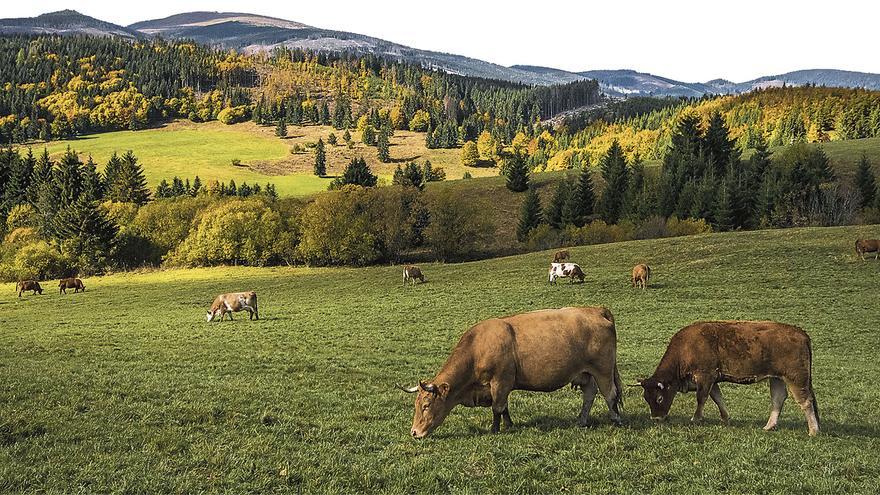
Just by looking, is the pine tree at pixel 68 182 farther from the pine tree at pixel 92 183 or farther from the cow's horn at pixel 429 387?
the cow's horn at pixel 429 387

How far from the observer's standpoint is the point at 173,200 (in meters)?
95.6

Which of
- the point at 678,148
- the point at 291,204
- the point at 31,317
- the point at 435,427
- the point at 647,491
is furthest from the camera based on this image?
the point at 678,148

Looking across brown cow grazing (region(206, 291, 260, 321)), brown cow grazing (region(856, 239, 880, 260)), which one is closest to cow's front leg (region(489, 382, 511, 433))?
brown cow grazing (region(206, 291, 260, 321))

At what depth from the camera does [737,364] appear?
1187 centimetres

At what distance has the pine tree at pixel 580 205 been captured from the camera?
96.0m

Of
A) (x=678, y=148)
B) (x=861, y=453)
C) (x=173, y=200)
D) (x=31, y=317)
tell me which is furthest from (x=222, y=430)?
(x=678, y=148)

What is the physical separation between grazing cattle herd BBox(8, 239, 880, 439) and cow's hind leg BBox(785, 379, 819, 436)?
20mm

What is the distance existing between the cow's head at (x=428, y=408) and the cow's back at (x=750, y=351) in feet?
18.0

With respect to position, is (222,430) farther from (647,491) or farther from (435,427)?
(647,491)

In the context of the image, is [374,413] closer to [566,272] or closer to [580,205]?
[566,272]

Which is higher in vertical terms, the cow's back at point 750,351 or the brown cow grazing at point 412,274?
the cow's back at point 750,351

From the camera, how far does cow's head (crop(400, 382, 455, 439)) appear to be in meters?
11.4

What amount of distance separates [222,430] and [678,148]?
12480 cm

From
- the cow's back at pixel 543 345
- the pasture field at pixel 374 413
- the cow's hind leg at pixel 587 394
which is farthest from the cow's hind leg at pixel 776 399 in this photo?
the cow's hind leg at pixel 587 394
